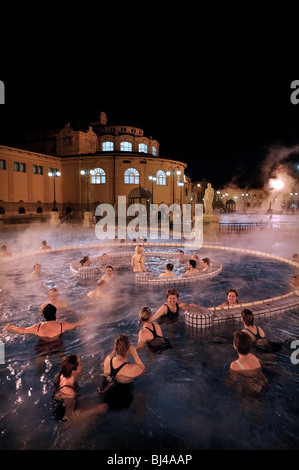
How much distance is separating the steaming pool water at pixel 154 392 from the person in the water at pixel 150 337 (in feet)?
0.49

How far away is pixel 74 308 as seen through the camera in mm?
8188

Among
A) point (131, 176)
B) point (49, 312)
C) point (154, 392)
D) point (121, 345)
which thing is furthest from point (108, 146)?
point (154, 392)

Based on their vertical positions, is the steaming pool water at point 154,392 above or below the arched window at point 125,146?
below

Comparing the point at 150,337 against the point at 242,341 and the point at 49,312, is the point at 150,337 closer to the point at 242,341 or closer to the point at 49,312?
the point at 242,341

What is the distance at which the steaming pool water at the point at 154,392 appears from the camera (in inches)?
150

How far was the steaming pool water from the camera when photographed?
12.5ft

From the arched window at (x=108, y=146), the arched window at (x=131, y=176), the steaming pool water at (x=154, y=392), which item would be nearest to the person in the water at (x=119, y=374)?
the steaming pool water at (x=154, y=392)

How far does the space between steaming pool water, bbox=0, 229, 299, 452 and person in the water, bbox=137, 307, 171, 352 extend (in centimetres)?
15

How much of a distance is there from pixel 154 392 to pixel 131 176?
37.5m

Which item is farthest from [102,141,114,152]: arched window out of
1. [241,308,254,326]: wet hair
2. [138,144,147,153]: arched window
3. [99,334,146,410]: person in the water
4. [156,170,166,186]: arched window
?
[99,334,146,410]: person in the water

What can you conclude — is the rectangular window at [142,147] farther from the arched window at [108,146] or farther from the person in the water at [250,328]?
the person in the water at [250,328]

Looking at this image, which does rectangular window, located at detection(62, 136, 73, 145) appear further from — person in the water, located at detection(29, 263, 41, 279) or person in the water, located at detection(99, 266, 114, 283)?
person in the water, located at detection(99, 266, 114, 283)
